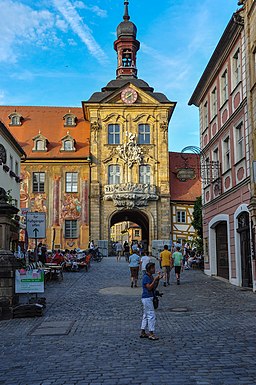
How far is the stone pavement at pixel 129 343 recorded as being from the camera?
6.67 m

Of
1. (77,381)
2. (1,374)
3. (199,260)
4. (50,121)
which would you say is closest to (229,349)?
(77,381)

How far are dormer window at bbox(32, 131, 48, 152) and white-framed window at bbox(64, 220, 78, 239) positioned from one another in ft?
23.9

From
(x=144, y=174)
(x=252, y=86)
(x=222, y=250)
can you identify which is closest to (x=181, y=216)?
(x=144, y=174)

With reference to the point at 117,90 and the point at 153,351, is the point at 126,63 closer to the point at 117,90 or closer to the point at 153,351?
the point at 117,90

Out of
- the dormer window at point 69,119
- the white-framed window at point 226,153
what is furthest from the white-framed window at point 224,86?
the dormer window at point 69,119

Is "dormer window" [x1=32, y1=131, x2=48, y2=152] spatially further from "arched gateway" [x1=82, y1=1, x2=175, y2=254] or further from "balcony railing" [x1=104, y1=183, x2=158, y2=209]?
"balcony railing" [x1=104, y1=183, x2=158, y2=209]

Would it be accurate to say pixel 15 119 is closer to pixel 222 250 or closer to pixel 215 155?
pixel 215 155

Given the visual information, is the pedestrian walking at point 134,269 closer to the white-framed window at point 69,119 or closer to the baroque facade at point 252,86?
the baroque facade at point 252,86

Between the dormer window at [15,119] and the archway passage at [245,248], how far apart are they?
33.9 m

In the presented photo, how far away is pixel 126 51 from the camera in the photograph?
50.6 m

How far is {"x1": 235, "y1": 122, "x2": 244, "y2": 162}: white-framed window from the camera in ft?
64.4

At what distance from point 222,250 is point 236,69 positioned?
8398 mm

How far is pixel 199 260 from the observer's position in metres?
31.1

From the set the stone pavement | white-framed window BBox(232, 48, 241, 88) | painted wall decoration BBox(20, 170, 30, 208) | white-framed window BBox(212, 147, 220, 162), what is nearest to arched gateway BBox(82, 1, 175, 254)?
painted wall decoration BBox(20, 170, 30, 208)
